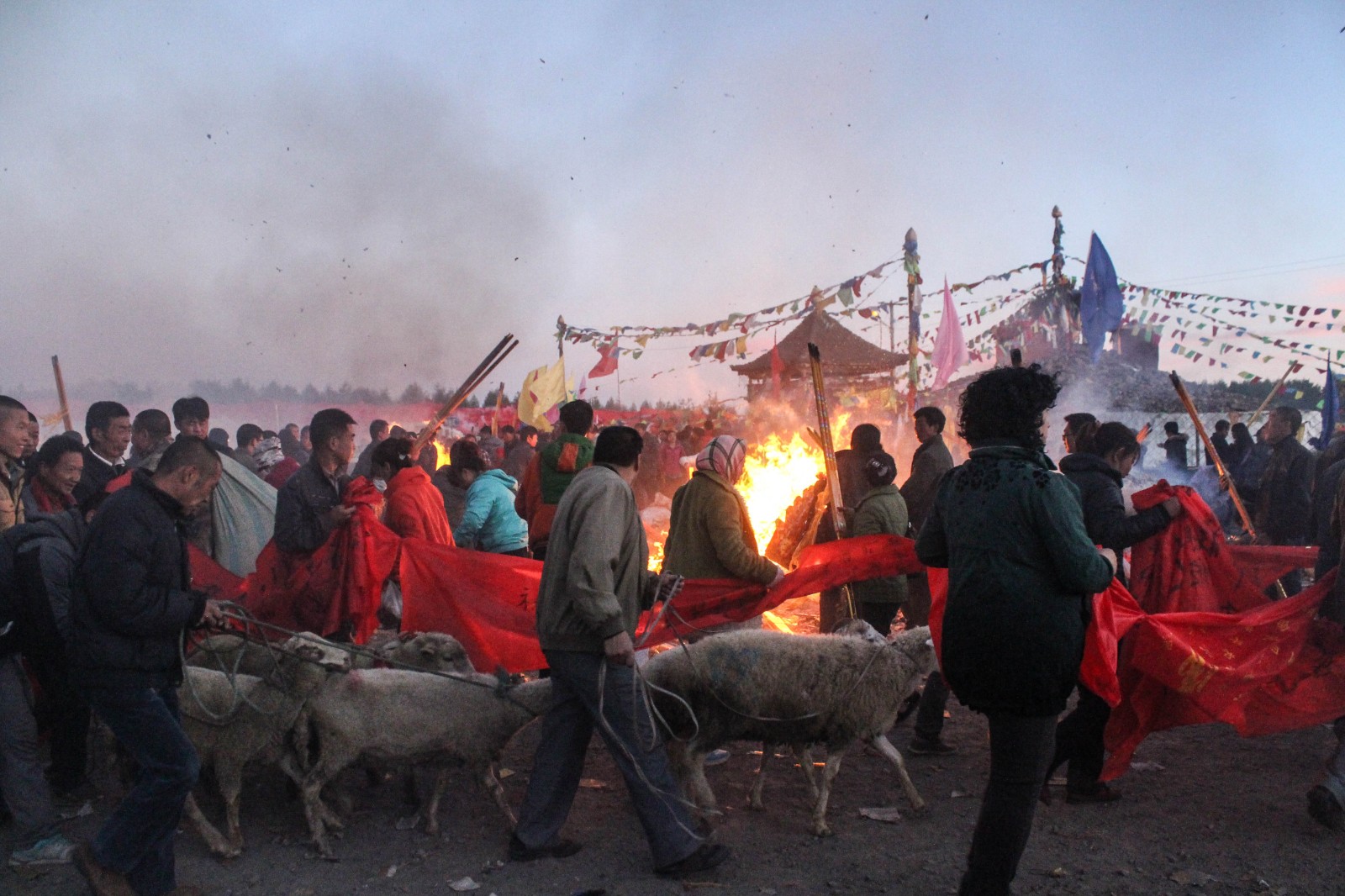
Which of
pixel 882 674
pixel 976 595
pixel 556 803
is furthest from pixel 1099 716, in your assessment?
pixel 556 803

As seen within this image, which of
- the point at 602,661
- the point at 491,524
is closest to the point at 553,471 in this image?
the point at 491,524

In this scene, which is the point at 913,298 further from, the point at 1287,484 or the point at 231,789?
the point at 231,789

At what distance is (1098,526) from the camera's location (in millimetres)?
4539

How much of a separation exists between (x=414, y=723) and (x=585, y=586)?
1.49m

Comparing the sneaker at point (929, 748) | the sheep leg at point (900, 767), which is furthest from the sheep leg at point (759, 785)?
the sneaker at point (929, 748)

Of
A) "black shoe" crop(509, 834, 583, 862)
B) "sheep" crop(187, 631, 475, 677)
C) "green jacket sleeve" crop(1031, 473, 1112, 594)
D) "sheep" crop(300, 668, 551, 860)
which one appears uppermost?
"green jacket sleeve" crop(1031, 473, 1112, 594)

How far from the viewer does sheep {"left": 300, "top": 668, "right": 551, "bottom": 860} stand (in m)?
4.52

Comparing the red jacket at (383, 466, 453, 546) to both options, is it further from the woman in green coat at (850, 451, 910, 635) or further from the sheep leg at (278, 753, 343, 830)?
the woman in green coat at (850, 451, 910, 635)

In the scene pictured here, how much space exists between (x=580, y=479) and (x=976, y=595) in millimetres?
1900

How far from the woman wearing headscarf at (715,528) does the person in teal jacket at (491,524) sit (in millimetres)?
1598

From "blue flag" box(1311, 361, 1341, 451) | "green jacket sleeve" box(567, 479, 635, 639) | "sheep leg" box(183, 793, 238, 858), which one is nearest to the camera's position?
"green jacket sleeve" box(567, 479, 635, 639)

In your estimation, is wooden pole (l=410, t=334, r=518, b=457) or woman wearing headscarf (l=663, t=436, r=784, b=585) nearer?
woman wearing headscarf (l=663, t=436, r=784, b=585)

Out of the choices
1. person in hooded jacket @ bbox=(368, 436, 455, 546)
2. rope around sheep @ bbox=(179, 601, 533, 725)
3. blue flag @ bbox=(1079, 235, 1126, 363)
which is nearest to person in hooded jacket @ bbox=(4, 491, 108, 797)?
rope around sheep @ bbox=(179, 601, 533, 725)

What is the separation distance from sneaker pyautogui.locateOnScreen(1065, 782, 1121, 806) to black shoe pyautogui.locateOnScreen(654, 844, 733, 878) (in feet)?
6.97
